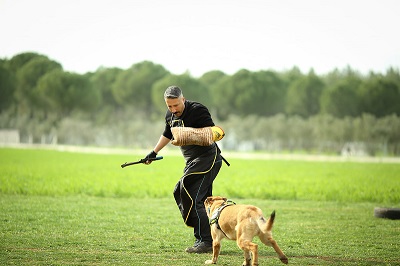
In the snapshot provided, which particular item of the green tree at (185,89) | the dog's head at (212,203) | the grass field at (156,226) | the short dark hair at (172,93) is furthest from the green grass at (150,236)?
the green tree at (185,89)

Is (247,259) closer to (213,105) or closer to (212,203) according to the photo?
(212,203)

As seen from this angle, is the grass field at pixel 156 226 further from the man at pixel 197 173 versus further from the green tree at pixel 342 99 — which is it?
the green tree at pixel 342 99

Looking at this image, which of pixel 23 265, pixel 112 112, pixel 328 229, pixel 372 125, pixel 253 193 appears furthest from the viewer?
pixel 112 112

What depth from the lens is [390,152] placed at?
76.5 metres

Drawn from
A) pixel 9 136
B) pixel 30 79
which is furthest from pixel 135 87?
pixel 9 136

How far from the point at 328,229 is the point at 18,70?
11372 centimetres

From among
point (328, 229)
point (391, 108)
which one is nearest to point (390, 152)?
point (391, 108)

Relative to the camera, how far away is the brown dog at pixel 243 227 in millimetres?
A: 7305

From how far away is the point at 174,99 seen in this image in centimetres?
855

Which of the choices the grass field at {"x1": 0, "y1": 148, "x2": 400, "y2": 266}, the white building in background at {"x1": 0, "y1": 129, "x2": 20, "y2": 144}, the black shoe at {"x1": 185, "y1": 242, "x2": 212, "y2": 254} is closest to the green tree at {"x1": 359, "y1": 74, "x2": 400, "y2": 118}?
the white building in background at {"x1": 0, "y1": 129, "x2": 20, "y2": 144}

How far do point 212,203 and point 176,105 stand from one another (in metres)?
1.38

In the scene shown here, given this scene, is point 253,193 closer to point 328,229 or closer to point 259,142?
point 328,229

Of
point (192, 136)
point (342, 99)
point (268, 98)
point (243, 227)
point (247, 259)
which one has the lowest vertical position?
point (247, 259)

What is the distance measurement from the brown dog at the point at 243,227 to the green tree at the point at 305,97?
10345cm
